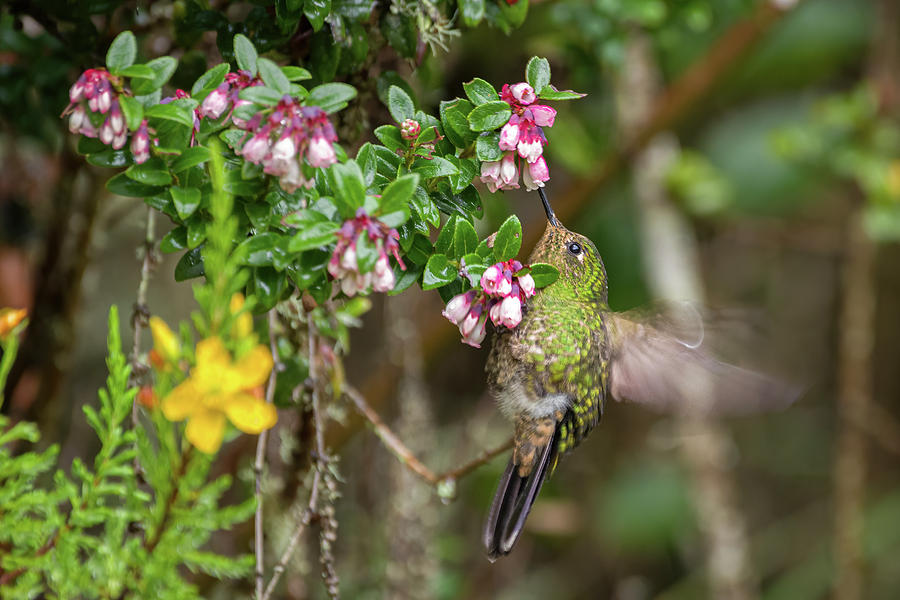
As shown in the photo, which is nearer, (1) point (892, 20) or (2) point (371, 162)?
(2) point (371, 162)

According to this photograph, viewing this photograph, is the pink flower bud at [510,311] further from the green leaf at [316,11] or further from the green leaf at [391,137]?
the green leaf at [316,11]

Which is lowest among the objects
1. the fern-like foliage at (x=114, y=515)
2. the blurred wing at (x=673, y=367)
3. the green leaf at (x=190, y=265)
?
the blurred wing at (x=673, y=367)

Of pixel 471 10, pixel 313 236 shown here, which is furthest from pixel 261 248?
pixel 471 10

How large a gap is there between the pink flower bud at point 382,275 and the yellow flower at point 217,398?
0.09 m

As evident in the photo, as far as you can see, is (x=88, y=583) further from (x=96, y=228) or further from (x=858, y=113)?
(x=858, y=113)

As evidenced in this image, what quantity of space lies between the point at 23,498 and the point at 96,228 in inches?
22.6

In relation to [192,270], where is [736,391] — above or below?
below

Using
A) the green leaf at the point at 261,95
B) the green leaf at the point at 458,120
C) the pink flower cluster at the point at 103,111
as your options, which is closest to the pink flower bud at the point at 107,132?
the pink flower cluster at the point at 103,111

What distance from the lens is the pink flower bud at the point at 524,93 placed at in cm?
53

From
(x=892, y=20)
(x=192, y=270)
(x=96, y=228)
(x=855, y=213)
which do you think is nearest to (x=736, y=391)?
(x=192, y=270)

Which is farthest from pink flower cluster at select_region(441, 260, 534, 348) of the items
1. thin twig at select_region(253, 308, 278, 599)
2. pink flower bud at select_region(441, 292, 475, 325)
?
thin twig at select_region(253, 308, 278, 599)

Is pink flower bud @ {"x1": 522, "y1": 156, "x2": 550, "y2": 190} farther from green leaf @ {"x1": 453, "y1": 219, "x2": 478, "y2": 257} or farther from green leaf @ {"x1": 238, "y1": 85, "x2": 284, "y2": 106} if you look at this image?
green leaf @ {"x1": 238, "y1": 85, "x2": 284, "y2": 106}

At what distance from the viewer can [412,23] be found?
2.25ft

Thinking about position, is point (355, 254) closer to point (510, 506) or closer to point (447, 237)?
point (447, 237)
